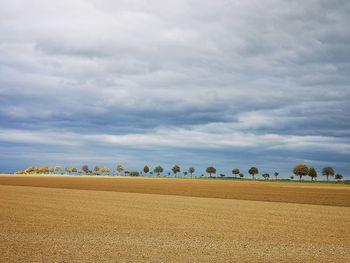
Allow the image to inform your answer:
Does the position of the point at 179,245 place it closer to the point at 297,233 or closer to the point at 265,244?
the point at 265,244

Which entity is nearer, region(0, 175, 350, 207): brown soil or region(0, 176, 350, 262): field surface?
region(0, 176, 350, 262): field surface

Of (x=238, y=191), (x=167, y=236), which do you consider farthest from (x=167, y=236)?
(x=238, y=191)

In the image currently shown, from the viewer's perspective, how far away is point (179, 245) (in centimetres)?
2050

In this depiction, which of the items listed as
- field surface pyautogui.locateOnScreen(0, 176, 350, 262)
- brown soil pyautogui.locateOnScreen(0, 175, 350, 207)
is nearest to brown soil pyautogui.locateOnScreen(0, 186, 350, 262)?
field surface pyautogui.locateOnScreen(0, 176, 350, 262)

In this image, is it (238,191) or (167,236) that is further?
(238,191)

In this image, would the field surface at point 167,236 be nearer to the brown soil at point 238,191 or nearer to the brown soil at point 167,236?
the brown soil at point 167,236

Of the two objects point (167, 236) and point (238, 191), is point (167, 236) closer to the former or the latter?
point (167, 236)

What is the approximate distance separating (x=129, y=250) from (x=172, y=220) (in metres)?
11.3

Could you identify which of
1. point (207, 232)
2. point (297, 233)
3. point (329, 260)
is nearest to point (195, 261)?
point (329, 260)

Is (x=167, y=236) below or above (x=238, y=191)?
below

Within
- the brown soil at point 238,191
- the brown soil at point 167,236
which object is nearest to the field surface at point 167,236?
the brown soil at point 167,236

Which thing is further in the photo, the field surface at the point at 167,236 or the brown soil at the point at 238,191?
the brown soil at the point at 238,191

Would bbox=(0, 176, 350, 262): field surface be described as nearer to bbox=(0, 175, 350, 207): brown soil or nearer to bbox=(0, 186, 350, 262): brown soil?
bbox=(0, 186, 350, 262): brown soil

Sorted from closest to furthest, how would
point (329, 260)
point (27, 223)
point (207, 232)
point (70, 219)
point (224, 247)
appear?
point (329, 260)
point (224, 247)
point (207, 232)
point (27, 223)
point (70, 219)
